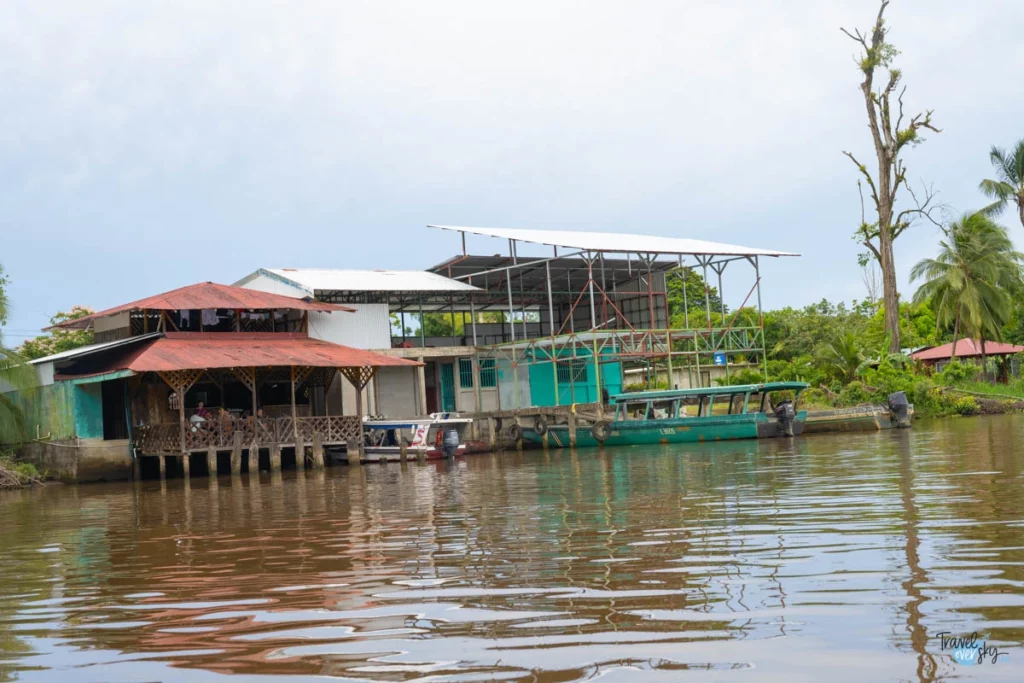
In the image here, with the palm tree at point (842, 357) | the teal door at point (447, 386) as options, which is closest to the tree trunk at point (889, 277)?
the palm tree at point (842, 357)

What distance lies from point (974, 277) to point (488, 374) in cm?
1752

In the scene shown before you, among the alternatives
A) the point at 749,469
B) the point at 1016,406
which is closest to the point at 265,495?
the point at 749,469

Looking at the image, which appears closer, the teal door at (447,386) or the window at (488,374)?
the window at (488,374)

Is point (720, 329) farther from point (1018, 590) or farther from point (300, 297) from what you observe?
point (1018, 590)

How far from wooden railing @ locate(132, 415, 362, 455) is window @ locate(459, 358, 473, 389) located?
25.3 feet

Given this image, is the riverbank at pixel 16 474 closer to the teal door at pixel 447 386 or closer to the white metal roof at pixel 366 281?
the white metal roof at pixel 366 281

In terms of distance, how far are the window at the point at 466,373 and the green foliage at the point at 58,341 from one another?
642 inches

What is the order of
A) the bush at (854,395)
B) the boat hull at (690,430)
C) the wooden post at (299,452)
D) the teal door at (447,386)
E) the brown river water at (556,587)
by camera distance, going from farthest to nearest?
1. the teal door at (447,386)
2. the bush at (854,395)
3. the wooden post at (299,452)
4. the boat hull at (690,430)
5. the brown river water at (556,587)

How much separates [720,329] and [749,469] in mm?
16642

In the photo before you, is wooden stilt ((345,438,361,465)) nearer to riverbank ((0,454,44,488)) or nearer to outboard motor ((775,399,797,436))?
riverbank ((0,454,44,488))

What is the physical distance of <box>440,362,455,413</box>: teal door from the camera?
1363 inches

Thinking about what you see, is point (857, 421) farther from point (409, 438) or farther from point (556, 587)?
point (556, 587)

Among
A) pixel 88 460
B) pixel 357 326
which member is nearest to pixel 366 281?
pixel 357 326

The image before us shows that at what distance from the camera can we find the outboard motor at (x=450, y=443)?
90.3 ft
